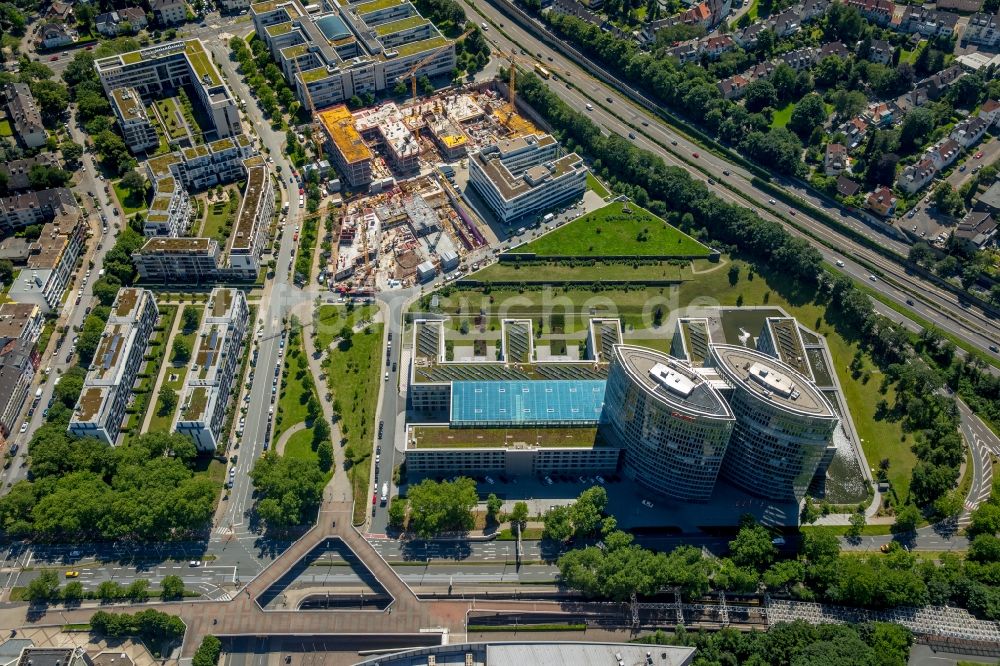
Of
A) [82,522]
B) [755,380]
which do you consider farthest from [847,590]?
[82,522]

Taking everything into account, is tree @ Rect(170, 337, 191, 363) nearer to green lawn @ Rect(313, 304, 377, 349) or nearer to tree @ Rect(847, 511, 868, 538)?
green lawn @ Rect(313, 304, 377, 349)

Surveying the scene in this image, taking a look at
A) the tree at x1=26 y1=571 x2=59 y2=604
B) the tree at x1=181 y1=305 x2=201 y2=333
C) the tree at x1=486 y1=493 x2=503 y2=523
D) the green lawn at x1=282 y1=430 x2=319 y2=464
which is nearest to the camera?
the tree at x1=26 y1=571 x2=59 y2=604

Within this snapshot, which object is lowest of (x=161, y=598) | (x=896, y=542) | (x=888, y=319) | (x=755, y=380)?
(x=161, y=598)

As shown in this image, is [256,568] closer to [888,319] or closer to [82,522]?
[82,522]

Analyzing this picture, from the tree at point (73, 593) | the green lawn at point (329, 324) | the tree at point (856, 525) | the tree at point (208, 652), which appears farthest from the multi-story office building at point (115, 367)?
the tree at point (856, 525)

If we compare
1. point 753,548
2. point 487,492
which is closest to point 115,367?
point 487,492

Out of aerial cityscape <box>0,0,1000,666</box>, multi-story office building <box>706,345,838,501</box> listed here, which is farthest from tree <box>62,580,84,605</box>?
multi-story office building <box>706,345,838,501</box>

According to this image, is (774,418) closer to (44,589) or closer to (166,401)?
(166,401)
